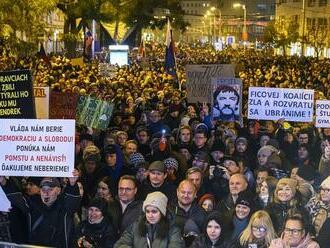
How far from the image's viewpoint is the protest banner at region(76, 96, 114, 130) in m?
11.4

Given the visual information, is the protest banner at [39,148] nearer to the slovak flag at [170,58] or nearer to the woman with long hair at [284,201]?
the woman with long hair at [284,201]

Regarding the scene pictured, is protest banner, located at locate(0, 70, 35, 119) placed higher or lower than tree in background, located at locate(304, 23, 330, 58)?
lower

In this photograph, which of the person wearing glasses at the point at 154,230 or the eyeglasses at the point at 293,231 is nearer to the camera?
the eyeglasses at the point at 293,231

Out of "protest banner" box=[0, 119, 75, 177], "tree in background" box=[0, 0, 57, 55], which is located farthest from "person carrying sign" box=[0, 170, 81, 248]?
"tree in background" box=[0, 0, 57, 55]

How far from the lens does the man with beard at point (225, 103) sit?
13.2 meters

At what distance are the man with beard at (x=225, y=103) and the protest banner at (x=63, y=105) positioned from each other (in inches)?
104

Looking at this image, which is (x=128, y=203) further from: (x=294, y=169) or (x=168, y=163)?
(x=294, y=169)

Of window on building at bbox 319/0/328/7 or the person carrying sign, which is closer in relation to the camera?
the person carrying sign

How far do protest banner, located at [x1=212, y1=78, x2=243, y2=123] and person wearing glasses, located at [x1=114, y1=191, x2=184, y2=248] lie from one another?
23.0 feet

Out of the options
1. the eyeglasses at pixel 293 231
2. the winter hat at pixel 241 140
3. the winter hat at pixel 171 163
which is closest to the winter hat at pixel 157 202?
the eyeglasses at pixel 293 231

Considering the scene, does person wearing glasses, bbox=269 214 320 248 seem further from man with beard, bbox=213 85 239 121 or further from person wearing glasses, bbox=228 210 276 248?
man with beard, bbox=213 85 239 121

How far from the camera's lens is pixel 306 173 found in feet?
28.1

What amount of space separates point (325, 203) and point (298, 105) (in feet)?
16.4

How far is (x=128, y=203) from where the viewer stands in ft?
22.6
